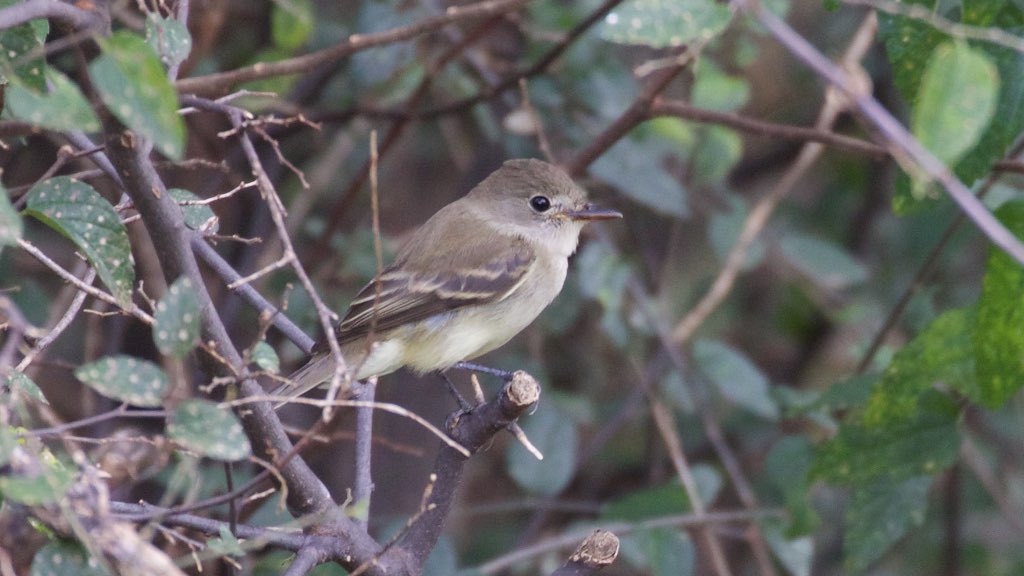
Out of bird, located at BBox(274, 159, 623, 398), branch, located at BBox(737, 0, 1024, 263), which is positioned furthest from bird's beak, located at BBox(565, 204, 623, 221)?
branch, located at BBox(737, 0, 1024, 263)

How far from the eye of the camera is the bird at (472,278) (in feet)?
13.5

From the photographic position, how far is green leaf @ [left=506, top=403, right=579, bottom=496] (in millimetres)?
4730

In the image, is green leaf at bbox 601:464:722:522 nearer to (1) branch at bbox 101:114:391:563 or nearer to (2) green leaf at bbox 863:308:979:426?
(2) green leaf at bbox 863:308:979:426

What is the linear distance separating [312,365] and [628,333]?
2.25m

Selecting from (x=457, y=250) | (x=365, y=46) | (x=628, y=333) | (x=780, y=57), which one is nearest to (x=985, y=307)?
(x=365, y=46)

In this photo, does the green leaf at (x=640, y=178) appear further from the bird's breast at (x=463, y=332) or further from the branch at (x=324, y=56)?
the branch at (x=324, y=56)

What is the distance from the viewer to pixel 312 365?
3.58 meters

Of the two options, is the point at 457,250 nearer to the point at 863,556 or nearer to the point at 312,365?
the point at 312,365

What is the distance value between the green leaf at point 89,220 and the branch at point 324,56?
0.30 metres

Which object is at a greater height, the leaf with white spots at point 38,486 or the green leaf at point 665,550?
the leaf with white spots at point 38,486

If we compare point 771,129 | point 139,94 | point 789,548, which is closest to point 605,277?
point 771,129

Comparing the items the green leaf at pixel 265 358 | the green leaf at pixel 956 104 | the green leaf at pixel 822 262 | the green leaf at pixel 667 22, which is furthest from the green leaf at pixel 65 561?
the green leaf at pixel 822 262

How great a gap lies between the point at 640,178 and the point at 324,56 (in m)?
2.57

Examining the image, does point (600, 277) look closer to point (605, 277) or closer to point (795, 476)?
point (605, 277)
